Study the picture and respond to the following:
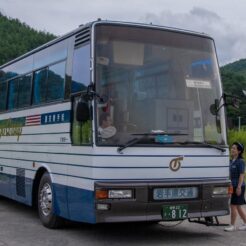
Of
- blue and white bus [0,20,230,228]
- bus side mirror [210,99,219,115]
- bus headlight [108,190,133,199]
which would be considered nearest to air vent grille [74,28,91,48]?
blue and white bus [0,20,230,228]

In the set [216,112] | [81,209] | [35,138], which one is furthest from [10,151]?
[216,112]

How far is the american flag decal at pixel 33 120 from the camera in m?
10.4

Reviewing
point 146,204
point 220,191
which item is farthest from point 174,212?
point 220,191

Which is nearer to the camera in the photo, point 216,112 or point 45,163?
point 216,112

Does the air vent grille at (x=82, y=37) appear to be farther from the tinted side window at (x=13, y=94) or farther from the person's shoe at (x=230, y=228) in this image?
the person's shoe at (x=230, y=228)

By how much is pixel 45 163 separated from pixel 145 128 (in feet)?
7.90

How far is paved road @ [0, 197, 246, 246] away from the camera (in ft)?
28.3

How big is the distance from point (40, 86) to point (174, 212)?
3.82 m

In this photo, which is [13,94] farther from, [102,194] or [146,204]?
[146,204]

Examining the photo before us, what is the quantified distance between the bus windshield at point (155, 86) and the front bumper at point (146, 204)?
622 millimetres

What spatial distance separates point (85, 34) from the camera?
28.6 feet

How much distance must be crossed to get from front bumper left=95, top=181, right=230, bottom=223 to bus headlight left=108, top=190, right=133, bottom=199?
0.14 feet

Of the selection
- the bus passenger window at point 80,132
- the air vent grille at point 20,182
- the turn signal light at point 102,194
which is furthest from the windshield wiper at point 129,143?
the air vent grille at point 20,182

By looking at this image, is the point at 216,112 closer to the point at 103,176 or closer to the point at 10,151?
the point at 103,176
